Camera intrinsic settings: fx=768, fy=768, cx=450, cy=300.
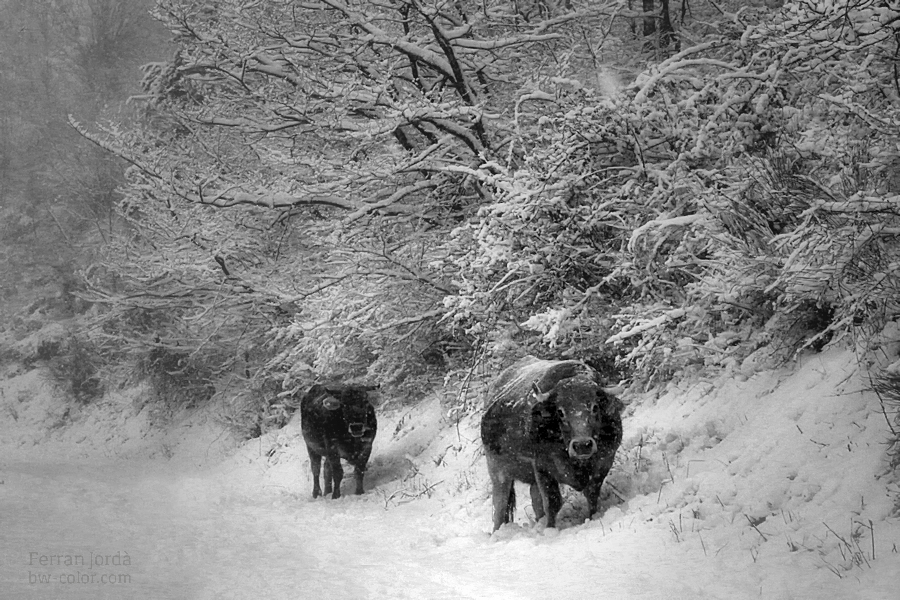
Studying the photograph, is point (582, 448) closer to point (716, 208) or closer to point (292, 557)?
point (292, 557)

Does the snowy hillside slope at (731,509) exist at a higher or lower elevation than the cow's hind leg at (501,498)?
A: higher

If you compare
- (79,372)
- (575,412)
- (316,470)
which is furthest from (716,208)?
(79,372)

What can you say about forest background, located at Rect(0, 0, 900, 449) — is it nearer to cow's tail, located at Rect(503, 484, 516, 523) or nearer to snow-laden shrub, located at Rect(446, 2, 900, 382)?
snow-laden shrub, located at Rect(446, 2, 900, 382)

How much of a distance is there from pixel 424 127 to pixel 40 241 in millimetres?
28908

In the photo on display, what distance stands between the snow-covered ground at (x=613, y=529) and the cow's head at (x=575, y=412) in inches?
27.6

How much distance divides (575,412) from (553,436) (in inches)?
11.7

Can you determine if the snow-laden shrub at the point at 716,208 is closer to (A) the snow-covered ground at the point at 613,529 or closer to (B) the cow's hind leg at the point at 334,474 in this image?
(A) the snow-covered ground at the point at 613,529

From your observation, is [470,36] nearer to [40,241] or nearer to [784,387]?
[784,387]

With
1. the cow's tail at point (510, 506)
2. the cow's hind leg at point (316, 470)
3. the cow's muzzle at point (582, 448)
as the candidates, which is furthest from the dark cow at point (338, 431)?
the cow's muzzle at point (582, 448)

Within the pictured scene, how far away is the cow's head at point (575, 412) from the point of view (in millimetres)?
6348

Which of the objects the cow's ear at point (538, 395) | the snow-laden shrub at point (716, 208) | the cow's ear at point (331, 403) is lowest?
the cow's ear at point (331, 403)

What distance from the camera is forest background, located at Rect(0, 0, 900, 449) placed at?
21.8 feet

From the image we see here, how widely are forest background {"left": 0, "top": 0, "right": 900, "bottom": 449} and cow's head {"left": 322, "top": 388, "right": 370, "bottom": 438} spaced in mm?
1445

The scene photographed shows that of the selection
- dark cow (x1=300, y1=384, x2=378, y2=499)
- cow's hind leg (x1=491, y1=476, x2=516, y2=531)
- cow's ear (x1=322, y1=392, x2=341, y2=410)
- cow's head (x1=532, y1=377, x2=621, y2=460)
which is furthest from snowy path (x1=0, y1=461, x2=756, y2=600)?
cow's ear (x1=322, y1=392, x2=341, y2=410)
